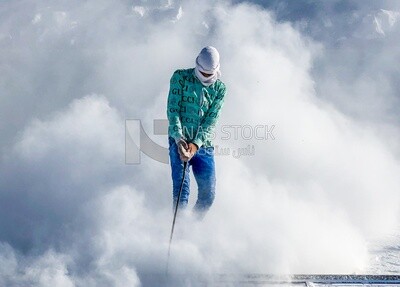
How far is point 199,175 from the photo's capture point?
3.77m

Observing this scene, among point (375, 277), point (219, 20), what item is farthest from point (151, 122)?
point (375, 277)

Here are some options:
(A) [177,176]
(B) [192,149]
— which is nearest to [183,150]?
(B) [192,149]

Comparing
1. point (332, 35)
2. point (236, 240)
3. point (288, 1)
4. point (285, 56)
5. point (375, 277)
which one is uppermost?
point (288, 1)

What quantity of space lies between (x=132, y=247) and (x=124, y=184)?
5.99 ft

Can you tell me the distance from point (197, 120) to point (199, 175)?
419 mm

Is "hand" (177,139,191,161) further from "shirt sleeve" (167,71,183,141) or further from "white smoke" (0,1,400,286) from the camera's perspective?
"white smoke" (0,1,400,286)

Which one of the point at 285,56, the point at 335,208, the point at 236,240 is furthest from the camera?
the point at 285,56

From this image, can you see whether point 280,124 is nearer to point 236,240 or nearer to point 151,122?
point 151,122

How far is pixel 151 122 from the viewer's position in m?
6.87

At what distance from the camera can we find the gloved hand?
341 centimetres

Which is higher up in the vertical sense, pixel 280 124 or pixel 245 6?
pixel 245 6

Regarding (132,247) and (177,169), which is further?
(177,169)

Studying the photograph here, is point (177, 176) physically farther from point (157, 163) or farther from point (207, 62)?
point (157, 163)

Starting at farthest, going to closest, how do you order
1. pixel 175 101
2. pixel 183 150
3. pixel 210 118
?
pixel 210 118 < pixel 175 101 < pixel 183 150
